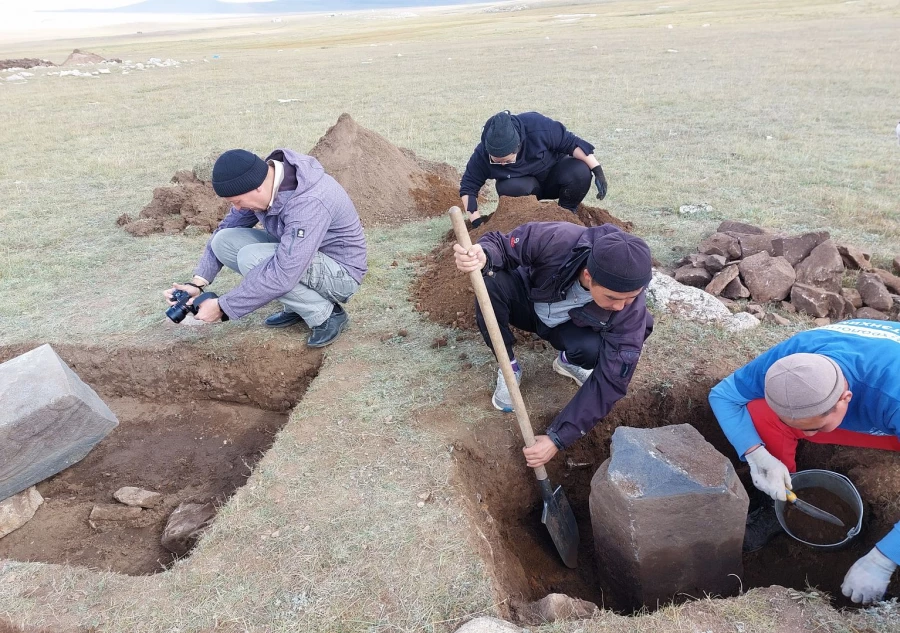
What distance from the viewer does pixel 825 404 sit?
7.14 ft

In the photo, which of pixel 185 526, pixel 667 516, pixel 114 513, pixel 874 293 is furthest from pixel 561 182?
pixel 114 513

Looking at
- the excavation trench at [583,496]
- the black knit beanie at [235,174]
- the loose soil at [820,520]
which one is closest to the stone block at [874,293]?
the excavation trench at [583,496]

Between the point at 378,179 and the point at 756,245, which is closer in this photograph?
the point at 756,245

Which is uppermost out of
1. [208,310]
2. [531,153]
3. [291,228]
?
[531,153]

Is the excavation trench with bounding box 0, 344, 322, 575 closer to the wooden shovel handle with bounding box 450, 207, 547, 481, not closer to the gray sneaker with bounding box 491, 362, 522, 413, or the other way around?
the gray sneaker with bounding box 491, 362, 522, 413

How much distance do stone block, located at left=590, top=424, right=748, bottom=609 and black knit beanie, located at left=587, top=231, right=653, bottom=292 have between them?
0.86 meters

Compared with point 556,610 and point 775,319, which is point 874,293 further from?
point 556,610

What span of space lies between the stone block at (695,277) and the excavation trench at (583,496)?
1420mm

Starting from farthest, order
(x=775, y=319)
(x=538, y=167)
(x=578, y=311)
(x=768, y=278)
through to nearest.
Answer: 1. (x=538, y=167)
2. (x=768, y=278)
3. (x=775, y=319)
4. (x=578, y=311)

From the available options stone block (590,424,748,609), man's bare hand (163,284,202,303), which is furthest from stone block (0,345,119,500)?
stone block (590,424,748,609)

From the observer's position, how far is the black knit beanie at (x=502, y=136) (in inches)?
185

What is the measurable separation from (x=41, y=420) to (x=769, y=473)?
3942 millimetres

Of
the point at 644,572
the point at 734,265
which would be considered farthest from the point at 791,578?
the point at 734,265

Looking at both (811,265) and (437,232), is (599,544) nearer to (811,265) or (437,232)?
(811,265)
